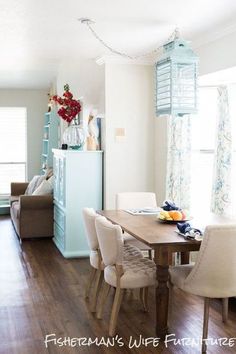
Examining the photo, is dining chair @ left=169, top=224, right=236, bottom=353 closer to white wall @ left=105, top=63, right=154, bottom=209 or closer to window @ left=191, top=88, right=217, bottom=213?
window @ left=191, top=88, right=217, bottom=213

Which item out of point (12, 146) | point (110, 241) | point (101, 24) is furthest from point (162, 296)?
point (12, 146)

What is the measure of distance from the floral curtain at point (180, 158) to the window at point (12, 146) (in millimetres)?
5037

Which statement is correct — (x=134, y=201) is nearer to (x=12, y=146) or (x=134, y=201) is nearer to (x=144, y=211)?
(x=144, y=211)

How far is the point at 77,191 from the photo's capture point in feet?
19.5

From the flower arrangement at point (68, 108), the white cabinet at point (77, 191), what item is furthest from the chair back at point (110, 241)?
the flower arrangement at point (68, 108)

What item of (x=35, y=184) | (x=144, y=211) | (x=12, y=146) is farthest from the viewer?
(x=12, y=146)

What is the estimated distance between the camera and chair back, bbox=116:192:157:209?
493 cm

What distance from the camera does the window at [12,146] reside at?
967 centimetres

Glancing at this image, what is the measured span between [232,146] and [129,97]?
170 cm

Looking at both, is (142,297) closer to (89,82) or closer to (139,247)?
(139,247)

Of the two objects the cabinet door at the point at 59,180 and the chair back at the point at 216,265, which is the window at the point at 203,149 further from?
the chair back at the point at 216,265

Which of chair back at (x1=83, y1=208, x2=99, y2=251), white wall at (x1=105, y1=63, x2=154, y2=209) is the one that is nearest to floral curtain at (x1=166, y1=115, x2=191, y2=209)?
white wall at (x1=105, y1=63, x2=154, y2=209)

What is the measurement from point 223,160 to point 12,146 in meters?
5.94

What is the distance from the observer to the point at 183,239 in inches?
131
